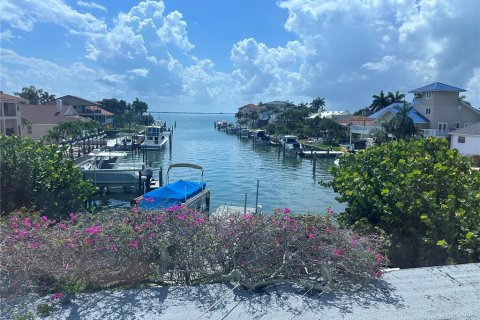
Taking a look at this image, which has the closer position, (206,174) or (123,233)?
(123,233)

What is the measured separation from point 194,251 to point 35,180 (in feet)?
22.4

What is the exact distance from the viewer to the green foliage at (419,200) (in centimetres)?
841

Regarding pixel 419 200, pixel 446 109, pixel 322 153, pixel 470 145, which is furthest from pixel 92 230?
pixel 446 109

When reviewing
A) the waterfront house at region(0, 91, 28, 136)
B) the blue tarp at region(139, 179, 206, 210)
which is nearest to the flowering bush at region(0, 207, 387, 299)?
the blue tarp at region(139, 179, 206, 210)

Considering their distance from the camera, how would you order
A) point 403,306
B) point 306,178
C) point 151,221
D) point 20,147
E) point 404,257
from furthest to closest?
point 306,178
point 20,147
point 404,257
point 151,221
point 403,306

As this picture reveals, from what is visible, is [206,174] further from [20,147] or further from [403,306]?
[403,306]

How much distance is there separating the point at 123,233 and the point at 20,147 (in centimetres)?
669

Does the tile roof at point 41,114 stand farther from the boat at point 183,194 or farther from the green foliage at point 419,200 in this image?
the green foliage at point 419,200

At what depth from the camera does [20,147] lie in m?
11.2

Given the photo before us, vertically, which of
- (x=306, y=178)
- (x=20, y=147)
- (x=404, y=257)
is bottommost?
(x=306, y=178)

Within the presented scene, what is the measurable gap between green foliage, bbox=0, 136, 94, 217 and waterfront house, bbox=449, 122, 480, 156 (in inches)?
1591

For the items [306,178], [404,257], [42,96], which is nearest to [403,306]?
[404,257]

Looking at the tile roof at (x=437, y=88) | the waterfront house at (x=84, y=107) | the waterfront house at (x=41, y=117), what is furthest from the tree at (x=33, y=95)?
the tile roof at (x=437, y=88)

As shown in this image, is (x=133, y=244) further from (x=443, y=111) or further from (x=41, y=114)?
(x=41, y=114)
